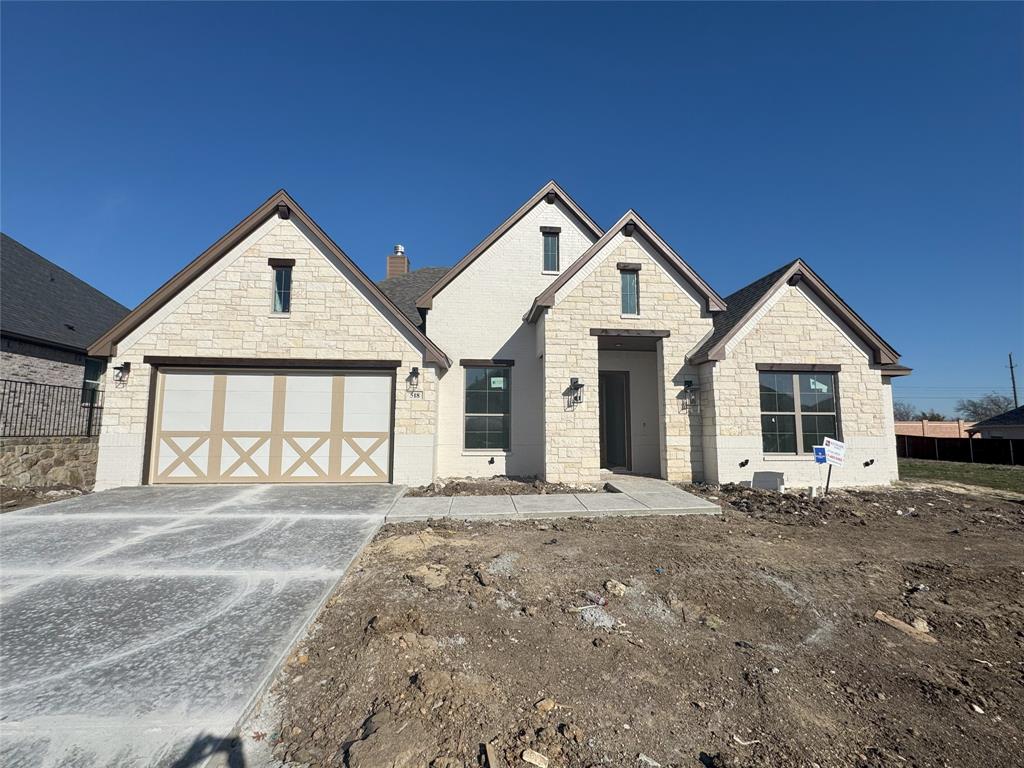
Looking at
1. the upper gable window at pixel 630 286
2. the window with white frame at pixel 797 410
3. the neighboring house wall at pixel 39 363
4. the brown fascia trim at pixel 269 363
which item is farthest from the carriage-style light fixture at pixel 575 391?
the neighboring house wall at pixel 39 363

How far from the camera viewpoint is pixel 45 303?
1529 centimetres

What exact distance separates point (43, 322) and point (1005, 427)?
4708 cm

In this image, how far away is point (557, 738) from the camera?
254 centimetres

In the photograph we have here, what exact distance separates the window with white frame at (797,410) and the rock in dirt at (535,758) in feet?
35.5

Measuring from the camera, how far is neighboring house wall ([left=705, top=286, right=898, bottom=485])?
425 inches

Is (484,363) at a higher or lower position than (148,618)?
higher

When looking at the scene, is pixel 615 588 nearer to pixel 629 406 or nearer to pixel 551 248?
pixel 629 406

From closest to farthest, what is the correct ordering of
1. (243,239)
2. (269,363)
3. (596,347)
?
(269,363), (243,239), (596,347)

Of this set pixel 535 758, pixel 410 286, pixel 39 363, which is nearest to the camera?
pixel 535 758

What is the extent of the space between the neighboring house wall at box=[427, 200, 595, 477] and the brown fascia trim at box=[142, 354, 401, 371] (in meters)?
2.28

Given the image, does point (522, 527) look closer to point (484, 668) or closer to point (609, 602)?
point (609, 602)

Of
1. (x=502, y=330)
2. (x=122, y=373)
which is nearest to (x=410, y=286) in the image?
(x=502, y=330)

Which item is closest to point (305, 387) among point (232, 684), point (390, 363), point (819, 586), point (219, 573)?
point (390, 363)

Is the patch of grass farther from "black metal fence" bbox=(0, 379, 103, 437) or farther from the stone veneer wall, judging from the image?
"black metal fence" bbox=(0, 379, 103, 437)
